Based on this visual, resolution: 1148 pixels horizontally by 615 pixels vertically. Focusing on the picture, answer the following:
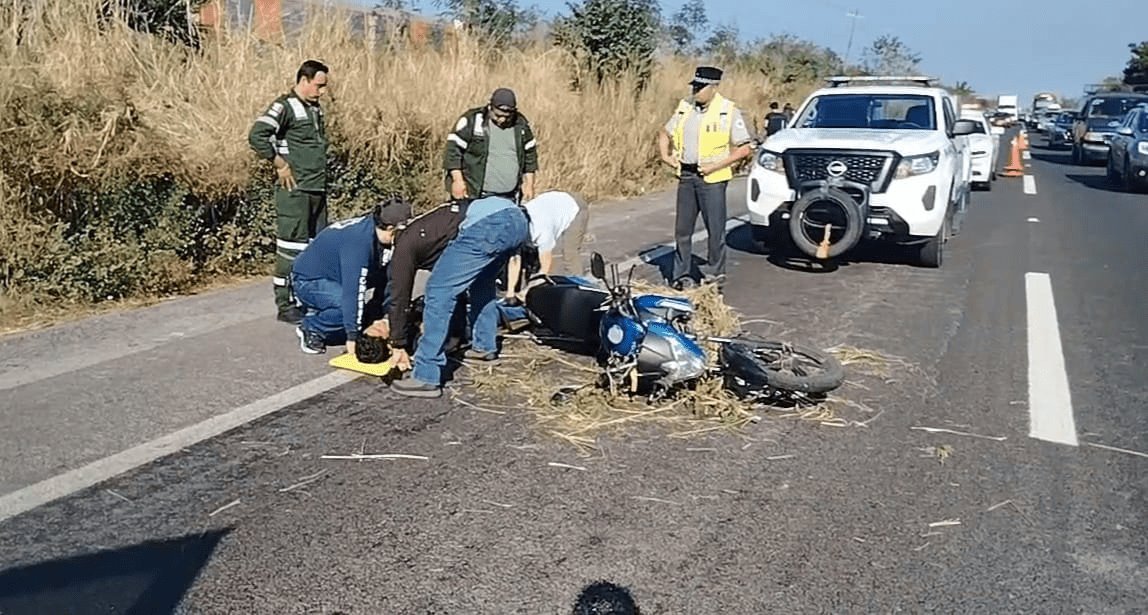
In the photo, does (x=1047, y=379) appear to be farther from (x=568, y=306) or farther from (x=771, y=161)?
(x=771, y=161)

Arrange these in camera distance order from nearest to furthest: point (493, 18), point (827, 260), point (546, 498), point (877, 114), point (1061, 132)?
1. point (546, 498)
2. point (827, 260)
3. point (877, 114)
4. point (493, 18)
5. point (1061, 132)

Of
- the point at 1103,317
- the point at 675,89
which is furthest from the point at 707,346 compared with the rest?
the point at 675,89

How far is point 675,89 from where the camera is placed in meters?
21.8

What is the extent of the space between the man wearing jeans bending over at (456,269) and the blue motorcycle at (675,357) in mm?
590

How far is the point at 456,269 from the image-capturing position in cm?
584

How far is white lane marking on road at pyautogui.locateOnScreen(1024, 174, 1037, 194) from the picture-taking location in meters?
21.2

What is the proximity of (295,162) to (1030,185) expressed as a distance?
63.4 ft

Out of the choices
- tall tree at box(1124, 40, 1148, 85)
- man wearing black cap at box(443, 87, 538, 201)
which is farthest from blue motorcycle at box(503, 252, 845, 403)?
tall tree at box(1124, 40, 1148, 85)

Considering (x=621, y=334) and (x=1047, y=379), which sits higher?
(x=621, y=334)

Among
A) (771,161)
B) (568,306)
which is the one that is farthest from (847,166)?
(568,306)

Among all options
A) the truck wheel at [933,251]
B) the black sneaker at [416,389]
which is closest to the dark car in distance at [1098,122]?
the truck wheel at [933,251]

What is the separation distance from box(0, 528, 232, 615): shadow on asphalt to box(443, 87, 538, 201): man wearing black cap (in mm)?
4661

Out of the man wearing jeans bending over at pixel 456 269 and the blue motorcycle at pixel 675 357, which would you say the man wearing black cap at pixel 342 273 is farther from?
the blue motorcycle at pixel 675 357

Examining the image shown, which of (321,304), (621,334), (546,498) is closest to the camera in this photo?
(546,498)
